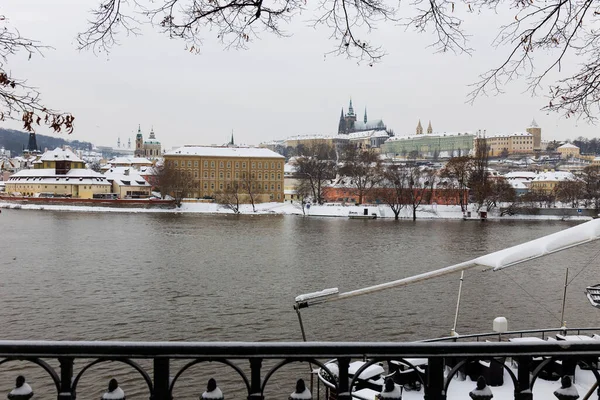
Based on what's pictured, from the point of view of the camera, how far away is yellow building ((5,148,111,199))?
329ft

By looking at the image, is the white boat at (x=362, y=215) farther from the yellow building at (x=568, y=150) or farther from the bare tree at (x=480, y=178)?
the yellow building at (x=568, y=150)

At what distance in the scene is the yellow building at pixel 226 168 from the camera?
107938 mm

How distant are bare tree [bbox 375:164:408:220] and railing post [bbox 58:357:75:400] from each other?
76.8 metres

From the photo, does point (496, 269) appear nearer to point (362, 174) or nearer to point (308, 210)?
point (308, 210)

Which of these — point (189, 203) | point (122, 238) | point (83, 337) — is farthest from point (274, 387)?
point (189, 203)

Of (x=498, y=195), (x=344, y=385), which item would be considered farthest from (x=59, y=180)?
(x=344, y=385)

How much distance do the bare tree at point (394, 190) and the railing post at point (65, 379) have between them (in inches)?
3022

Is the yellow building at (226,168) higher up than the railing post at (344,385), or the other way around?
the yellow building at (226,168)

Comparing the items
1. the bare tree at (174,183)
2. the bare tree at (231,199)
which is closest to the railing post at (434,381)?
the bare tree at (231,199)

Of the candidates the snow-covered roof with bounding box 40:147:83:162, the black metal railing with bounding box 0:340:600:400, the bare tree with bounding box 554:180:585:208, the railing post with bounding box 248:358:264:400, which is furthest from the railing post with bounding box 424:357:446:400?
the snow-covered roof with bounding box 40:147:83:162

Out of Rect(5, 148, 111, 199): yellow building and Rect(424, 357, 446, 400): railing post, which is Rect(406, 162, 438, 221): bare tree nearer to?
Rect(5, 148, 111, 199): yellow building

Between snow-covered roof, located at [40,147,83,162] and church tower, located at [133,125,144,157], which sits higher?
church tower, located at [133,125,144,157]

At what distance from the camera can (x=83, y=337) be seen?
16.0 m

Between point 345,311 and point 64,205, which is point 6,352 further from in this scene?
point 64,205
